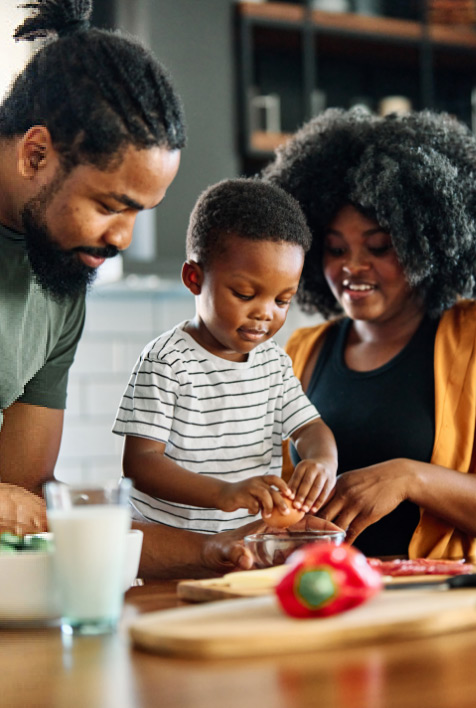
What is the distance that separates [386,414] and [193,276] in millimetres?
512

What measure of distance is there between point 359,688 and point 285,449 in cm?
127

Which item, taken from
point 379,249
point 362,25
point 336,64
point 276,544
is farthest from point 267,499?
point 336,64

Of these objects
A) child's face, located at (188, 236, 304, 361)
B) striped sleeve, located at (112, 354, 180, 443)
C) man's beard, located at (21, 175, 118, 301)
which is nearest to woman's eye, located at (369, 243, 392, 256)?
child's face, located at (188, 236, 304, 361)

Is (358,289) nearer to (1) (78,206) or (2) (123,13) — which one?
(1) (78,206)

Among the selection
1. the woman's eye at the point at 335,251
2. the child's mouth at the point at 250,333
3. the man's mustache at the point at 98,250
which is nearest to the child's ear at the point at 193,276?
the child's mouth at the point at 250,333

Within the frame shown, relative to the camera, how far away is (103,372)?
Answer: 358 cm

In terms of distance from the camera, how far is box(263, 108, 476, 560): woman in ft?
5.76

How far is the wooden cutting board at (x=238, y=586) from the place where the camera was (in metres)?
0.92

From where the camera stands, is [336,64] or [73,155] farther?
[336,64]

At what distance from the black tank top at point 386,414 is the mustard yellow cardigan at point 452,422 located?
0.14ft

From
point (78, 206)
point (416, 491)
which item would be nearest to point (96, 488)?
point (78, 206)

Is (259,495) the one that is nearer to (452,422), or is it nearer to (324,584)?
(324,584)

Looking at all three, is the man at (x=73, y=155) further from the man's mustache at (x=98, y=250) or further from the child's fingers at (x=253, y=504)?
the child's fingers at (x=253, y=504)

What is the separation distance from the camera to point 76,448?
3.50m
